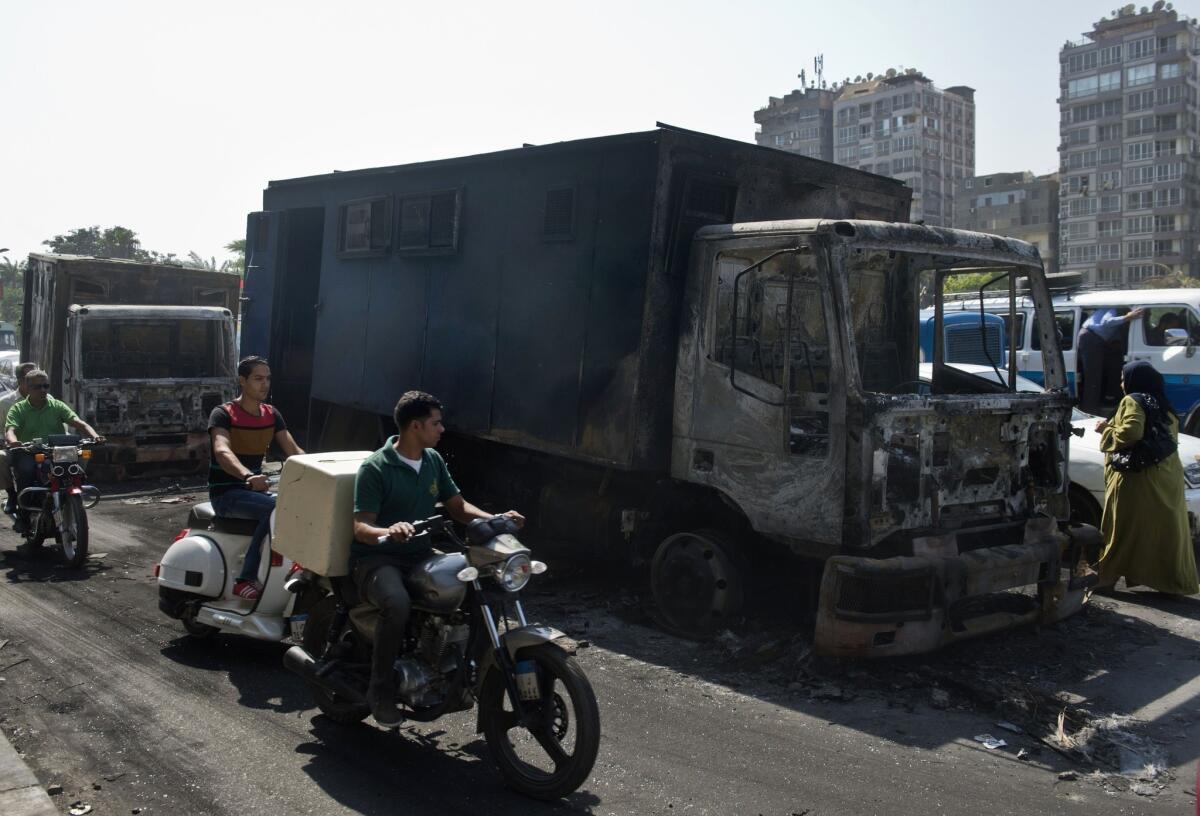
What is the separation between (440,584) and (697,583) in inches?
110

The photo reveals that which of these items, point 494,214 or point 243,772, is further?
point 494,214

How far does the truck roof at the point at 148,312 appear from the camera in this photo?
1387cm

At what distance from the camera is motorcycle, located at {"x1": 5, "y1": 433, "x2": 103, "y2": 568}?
8.76 meters

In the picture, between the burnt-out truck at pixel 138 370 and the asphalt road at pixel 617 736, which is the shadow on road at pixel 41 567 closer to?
the asphalt road at pixel 617 736

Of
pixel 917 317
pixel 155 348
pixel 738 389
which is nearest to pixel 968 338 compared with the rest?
pixel 917 317

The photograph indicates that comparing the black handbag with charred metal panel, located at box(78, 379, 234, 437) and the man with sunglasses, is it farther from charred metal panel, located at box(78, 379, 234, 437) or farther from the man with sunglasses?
charred metal panel, located at box(78, 379, 234, 437)

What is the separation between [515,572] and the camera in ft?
14.4

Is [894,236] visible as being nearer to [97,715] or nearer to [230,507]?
[230,507]

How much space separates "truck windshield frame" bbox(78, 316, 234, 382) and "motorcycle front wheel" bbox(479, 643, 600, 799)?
1096 centimetres

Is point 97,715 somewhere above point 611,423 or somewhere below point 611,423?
below

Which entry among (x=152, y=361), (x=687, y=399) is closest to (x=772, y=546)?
(x=687, y=399)

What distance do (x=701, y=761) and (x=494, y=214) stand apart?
5069 millimetres

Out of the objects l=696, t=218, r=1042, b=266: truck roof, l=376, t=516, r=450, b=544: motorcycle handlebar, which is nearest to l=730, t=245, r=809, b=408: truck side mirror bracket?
l=696, t=218, r=1042, b=266: truck roof

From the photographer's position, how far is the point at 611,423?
730 centimetres
